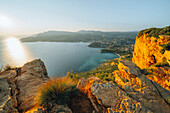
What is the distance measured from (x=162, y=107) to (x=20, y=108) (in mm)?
5557

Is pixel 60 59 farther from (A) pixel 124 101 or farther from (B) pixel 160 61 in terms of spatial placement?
(A) pixel 124 101

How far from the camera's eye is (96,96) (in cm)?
309

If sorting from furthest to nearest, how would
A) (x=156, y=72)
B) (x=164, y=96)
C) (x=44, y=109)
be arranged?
(x=156, y=72) < (x=164, y=96) < (x=44, y=109)

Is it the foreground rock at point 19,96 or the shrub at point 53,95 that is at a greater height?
the shrub at point 53,95

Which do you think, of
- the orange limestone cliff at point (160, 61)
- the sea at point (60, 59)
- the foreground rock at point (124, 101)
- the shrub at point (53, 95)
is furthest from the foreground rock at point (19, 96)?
the sea at point (60, 59)

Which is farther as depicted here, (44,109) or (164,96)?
(164,96)

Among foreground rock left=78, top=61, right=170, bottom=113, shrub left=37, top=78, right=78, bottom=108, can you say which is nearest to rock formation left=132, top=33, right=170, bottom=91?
foreground rock left=78, top=61, right=170, bottom=113

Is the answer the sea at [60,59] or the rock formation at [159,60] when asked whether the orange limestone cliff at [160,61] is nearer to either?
the rock formation at [159,60]

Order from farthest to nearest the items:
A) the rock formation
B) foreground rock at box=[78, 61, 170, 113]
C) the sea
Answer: the sea → the rock formation → foreground rock at box=[78, 61, 170, 113]

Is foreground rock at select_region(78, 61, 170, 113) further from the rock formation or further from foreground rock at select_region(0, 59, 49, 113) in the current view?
the rock formation

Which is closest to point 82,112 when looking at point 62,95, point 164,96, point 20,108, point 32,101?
point 62,95

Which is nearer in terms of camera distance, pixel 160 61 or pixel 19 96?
pixel 19 96

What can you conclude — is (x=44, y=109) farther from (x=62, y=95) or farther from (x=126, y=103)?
(x=126, y=103)

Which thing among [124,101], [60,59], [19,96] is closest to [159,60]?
[124,101]
